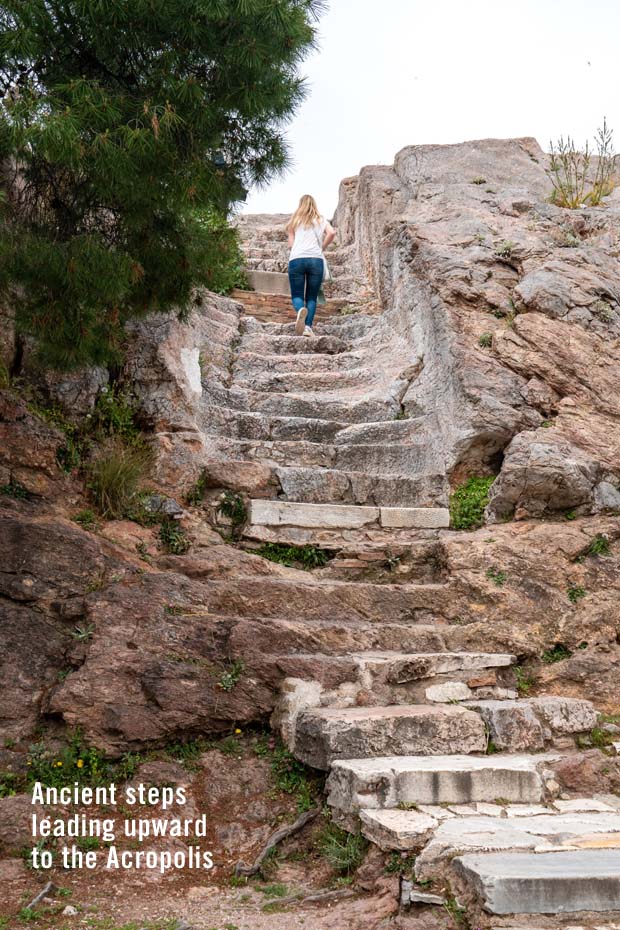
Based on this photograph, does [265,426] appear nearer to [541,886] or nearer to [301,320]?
[301,320]

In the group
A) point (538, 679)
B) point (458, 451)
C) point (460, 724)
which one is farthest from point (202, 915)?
point (458, 451)

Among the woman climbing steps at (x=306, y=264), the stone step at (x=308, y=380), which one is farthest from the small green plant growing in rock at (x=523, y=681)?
the woman climbing steps at (x=306, y=264)

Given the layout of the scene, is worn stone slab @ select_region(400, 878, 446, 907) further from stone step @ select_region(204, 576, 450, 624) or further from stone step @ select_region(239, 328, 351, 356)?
stone step @ select_region(239, 328, 351, 356)

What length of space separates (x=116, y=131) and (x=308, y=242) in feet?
15.3

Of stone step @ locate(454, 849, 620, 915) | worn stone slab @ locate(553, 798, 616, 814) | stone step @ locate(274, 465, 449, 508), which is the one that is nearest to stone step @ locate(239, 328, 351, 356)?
stone step @ locate(274, 465, 449, 508)

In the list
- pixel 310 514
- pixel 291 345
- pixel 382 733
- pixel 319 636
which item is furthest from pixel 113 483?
pixel 291 345

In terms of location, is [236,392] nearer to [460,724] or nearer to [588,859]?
[460,724]

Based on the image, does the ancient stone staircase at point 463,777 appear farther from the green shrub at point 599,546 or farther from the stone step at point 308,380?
the stone step at point 308,380

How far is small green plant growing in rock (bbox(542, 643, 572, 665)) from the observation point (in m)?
5.17

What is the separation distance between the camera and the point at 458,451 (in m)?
6.40

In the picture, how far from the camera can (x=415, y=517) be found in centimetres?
604

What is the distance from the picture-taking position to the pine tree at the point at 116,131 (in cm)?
423

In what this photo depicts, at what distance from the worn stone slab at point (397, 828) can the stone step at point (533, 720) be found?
3.05 feet

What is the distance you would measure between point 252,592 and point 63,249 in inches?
87.5
